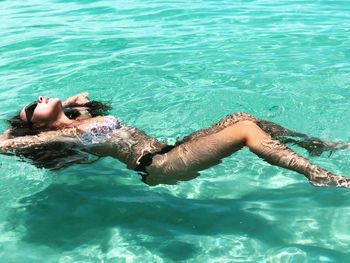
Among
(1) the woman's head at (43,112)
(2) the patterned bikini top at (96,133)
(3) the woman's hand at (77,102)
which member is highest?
(1) the woman's head at (43,112)

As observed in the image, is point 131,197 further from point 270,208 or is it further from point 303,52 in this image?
point 303,52

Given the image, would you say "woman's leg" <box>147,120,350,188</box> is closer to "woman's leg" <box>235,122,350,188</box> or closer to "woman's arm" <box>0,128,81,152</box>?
"woman's leg" <box>235,122,350,188</box>

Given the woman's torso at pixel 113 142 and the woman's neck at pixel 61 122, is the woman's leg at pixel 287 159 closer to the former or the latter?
the woman's torso at pixel 113 142

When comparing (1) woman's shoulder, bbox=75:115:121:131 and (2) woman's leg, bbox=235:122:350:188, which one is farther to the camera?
(1) woman's shoulder, bbox=75:115:121:131

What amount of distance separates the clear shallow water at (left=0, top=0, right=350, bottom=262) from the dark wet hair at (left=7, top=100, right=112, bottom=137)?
564 millimetres

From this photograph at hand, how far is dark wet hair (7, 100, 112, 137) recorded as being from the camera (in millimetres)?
4551

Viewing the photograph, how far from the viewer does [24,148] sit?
14.1ft

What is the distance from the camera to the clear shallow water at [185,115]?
390cm

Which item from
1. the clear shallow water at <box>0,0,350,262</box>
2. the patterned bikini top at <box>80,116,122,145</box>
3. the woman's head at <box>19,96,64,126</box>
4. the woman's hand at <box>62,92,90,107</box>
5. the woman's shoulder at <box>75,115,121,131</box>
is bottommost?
the clear shallow water at <box>0,0,350,262</box>

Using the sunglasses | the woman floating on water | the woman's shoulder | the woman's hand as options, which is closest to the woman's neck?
the woman floating on water

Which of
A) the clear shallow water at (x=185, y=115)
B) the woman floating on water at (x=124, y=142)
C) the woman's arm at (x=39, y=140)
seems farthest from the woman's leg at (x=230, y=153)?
the woman's arm at (x=39, y=140)

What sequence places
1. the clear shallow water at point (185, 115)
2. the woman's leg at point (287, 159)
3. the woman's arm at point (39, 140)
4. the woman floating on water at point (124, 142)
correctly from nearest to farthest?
the woman's leg at point (287, 159) < the clear shallow water at point (185, 115) < the woman floating on water at point (124, 142) < the woman's arm at point (39, 140)

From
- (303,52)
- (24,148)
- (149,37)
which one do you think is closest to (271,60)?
(303,52)

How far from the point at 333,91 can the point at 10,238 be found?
186 inches
